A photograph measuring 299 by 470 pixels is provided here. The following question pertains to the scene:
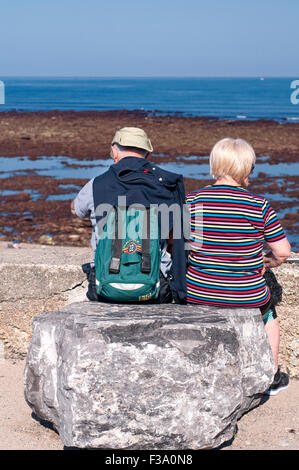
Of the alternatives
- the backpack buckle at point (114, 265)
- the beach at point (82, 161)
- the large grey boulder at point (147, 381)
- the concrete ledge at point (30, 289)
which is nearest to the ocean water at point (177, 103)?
the beach at point (82, 161)

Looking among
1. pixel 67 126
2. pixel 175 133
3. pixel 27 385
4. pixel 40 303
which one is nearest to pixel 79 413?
pixel 27 385

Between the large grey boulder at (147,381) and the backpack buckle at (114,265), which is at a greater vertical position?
the backpack buckle at (114,265)

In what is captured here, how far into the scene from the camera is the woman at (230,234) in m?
3.08

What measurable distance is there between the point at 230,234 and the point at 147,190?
468 mm

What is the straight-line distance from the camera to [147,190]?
10.1 feet

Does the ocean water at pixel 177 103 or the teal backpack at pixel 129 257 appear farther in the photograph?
the ocean water at pixel 177 103

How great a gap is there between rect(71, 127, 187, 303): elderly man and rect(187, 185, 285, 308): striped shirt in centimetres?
10

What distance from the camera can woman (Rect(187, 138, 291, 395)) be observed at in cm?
308

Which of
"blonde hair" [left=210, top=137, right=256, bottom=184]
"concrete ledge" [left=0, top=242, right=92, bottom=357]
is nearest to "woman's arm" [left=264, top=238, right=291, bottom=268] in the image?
"blonde hair" [left=210, top=137, right=256, bottom=184]

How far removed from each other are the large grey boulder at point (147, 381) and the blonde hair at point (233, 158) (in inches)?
29.8

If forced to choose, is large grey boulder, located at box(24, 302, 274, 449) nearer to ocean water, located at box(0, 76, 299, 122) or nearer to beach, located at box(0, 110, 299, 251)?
beach, located at box(0, 110, 299, 251)

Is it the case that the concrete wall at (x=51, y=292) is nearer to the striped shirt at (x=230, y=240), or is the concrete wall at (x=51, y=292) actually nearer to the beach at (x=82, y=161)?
the striped shirt at (x=230, y=240)
